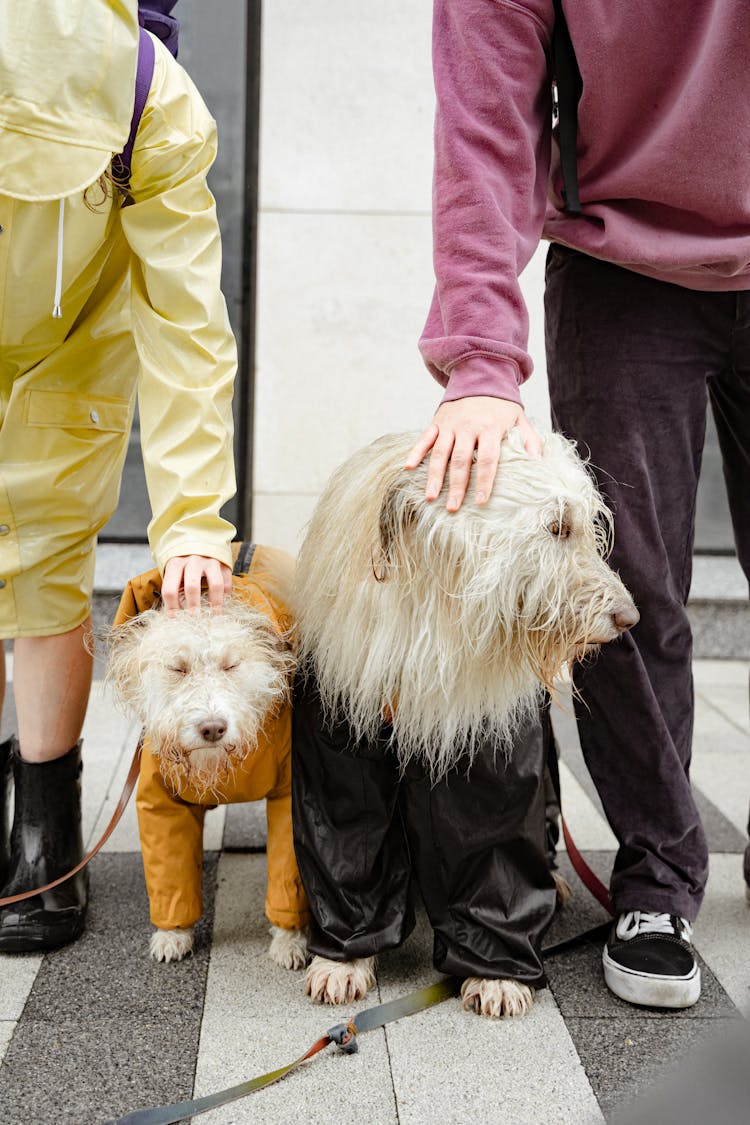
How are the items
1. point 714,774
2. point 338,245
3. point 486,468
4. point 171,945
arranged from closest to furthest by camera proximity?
point 486,468, point 171,945, point 714,774, point 338,245

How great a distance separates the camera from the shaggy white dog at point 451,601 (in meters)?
1.85

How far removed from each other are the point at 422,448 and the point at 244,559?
0.62m

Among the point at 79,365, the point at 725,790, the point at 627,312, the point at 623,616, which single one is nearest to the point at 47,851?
the point at 79,365

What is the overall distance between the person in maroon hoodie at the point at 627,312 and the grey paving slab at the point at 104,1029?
2.84 feet

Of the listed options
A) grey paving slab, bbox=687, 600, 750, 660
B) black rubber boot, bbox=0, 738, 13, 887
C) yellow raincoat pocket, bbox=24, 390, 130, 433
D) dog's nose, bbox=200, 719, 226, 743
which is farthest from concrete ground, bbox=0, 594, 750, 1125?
grey paving slab, bbox=687, 600, 750, 660

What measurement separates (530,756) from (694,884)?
52 cm

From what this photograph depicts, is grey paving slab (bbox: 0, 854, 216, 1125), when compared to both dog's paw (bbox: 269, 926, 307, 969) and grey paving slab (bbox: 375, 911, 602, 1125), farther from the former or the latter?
grey paving slab (bbox: 375, 911, 602, 1125)

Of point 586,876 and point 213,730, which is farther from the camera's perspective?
point 586,876

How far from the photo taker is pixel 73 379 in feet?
7.73

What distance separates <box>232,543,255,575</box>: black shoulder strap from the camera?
7.58ft

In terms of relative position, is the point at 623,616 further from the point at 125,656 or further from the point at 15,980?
the point at 15,980

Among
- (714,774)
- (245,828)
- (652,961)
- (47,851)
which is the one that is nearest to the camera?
(652,961)

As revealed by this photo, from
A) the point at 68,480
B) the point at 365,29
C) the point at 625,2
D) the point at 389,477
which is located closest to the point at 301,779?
the point at 389,477

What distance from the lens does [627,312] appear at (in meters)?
2.16
